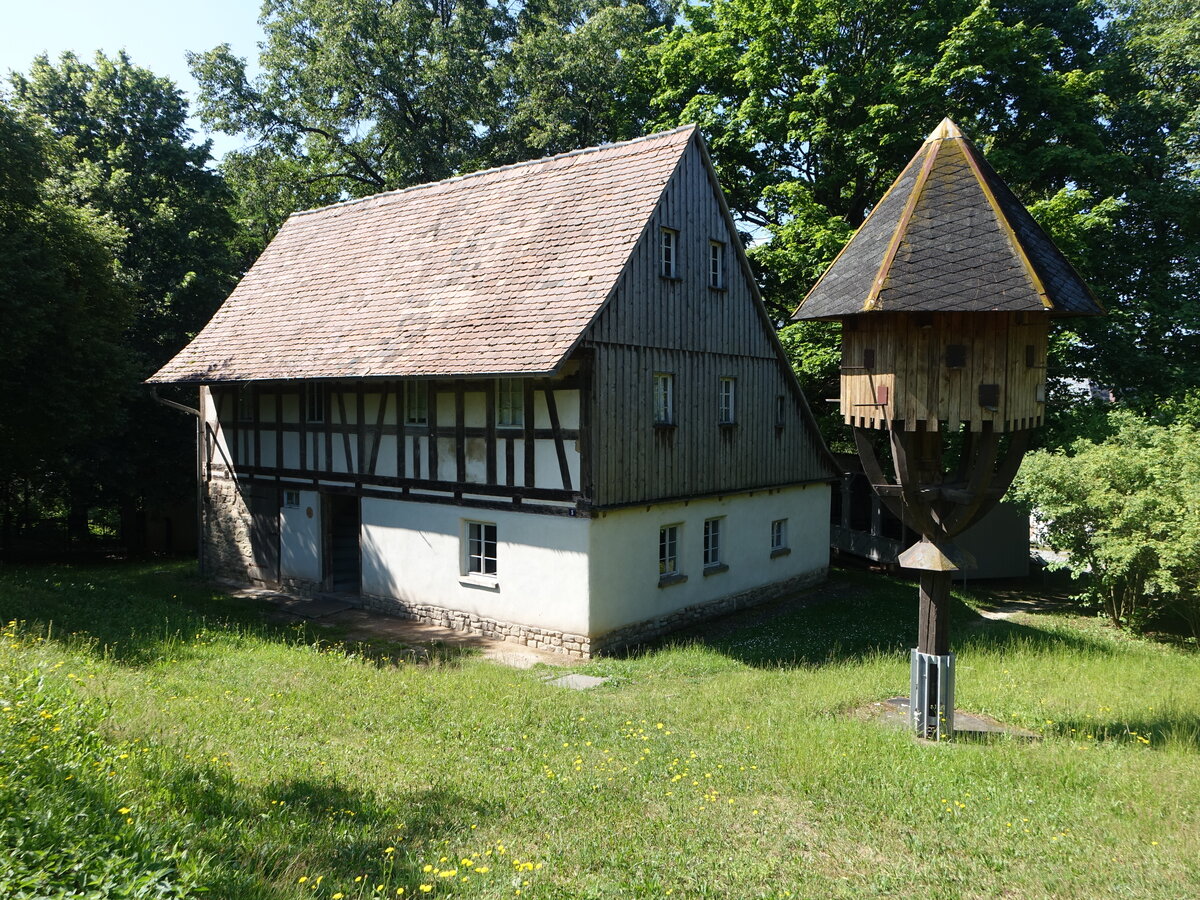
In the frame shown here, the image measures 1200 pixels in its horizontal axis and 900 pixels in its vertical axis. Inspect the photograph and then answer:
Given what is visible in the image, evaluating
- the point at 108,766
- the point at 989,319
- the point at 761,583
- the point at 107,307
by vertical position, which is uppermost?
the point at 107,307

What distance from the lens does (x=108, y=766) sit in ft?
18.8

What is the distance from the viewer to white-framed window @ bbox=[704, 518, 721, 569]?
16.7m

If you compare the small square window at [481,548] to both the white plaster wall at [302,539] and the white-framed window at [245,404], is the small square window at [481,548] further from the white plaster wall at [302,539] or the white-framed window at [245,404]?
the white-framed window at [245,404]

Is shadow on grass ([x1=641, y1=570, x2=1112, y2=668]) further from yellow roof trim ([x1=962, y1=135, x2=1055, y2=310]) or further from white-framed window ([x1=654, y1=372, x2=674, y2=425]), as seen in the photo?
yellow roof trim ([x1=962, y1=135, x2=1055, y2=310])

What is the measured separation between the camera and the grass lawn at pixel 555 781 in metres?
5.10

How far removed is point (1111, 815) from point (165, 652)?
10733 mm

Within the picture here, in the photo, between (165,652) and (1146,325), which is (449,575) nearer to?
(165,652)

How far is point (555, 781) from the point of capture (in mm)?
7020

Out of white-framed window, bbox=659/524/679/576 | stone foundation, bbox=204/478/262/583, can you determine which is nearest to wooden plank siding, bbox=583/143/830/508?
white-framed window, bbox=659/524/679/576

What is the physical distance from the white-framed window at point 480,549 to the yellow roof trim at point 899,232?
8466mm

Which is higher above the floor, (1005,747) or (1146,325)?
(1146,325)

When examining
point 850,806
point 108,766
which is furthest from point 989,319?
point 108,766

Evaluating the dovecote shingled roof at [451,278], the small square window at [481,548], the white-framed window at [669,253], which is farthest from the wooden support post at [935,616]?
the small square window at [481,548]

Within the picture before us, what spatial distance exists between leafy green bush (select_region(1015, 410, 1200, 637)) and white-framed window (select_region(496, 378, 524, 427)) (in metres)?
10.2
